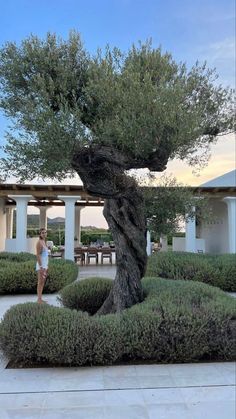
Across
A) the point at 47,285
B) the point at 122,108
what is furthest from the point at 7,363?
the point at 47,285

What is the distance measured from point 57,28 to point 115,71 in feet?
4.95

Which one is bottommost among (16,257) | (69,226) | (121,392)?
(121,392)

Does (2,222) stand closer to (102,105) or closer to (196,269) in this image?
(196,269)

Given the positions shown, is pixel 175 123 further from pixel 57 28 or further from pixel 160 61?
pixel 57 28

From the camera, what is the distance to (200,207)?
9953 mm

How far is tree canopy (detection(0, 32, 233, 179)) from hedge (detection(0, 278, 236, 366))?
1924 mm

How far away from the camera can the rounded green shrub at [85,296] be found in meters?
7.02

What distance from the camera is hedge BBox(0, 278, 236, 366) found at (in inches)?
181

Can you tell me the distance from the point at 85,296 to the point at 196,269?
427 cm

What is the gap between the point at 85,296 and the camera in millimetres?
7039

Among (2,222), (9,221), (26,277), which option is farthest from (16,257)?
(9,221)

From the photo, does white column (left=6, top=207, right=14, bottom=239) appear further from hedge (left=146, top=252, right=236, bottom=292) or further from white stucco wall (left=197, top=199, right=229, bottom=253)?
hedge (left=146, top=252, right=236, bottom=292)

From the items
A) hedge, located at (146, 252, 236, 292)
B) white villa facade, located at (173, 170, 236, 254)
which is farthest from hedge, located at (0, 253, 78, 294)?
white villa facade, located at (173, 170, 236, 254)

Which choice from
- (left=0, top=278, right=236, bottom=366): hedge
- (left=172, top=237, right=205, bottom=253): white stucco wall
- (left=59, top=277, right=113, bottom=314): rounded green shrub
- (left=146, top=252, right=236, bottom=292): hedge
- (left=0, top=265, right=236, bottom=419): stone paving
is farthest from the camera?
(left=172, top=237, right=205, bottom=253): white stucco wall
